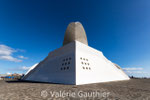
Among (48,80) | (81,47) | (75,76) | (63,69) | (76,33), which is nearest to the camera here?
(75,76)

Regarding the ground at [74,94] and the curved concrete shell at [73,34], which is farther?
the curved concrete shell at [73,34]

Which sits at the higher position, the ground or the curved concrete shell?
the curved concrete shell

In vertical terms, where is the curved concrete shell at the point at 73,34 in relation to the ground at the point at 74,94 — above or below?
above

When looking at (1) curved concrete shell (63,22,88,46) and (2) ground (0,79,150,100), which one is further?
(1) curved concrete shell (63,22,88,46)

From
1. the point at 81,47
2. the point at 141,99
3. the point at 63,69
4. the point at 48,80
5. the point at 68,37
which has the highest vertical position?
the point at 68,37

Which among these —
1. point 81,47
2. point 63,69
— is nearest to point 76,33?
point 81,47

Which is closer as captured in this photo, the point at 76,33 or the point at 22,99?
the point at 22,99

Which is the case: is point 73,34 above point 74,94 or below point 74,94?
above

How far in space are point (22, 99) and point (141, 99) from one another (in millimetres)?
6570

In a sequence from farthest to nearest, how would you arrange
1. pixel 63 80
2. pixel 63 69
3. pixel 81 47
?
pixel 81 47, pixel 63 69, pixel 63 80

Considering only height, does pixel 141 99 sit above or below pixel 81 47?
below

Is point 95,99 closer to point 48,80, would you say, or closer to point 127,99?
point 127,99

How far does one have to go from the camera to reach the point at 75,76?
1029 cm

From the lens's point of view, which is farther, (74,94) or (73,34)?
(73,34)
